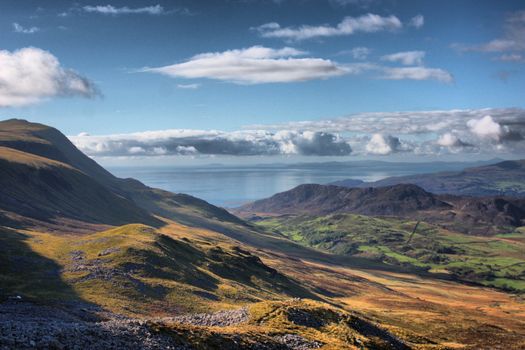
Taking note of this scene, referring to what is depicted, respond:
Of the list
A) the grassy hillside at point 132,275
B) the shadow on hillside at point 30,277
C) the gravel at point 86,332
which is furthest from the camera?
the grassy hillside at point 132,275

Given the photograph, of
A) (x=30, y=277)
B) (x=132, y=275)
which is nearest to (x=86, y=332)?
(x=30, y=277)

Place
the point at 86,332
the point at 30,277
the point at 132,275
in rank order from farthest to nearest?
the point at 132,275, the point at 30,277, the point at 86,332

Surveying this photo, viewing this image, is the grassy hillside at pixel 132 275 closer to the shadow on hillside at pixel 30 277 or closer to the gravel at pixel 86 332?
the shadow on hillside at pixel 30 277

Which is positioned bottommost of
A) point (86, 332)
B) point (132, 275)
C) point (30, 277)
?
point (132, 275)

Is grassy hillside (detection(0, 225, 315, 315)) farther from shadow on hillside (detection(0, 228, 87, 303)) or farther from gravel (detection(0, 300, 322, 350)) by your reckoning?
gravel (detection(0, 300, 322, 350))

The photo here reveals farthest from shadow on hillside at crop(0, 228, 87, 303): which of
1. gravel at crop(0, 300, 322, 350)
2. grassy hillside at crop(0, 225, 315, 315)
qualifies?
gravel at crop(0, 300, 322, 350)

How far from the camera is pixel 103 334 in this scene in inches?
1592

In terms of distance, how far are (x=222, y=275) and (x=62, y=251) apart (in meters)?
43.9

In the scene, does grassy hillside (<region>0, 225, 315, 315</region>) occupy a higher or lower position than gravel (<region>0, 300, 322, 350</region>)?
lower

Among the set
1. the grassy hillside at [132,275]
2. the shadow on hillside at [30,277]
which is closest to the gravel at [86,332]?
the shadow on hillside at [30,277]

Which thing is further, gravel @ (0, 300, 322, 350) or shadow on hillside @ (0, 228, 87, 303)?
shadow on hillside @ (0, 228, 87, 303)

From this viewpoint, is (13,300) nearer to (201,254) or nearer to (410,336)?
(410,336)

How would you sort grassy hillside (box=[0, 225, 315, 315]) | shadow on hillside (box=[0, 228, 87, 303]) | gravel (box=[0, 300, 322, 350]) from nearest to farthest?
1. gravel (box=[0, 300, 322, 350])
2. shadow on hillside (box=[0, 228, 87, 303])
3. grassy hillside (box=[0, 225, 315, 315])

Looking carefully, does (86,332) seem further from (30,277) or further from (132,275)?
(132,275)
